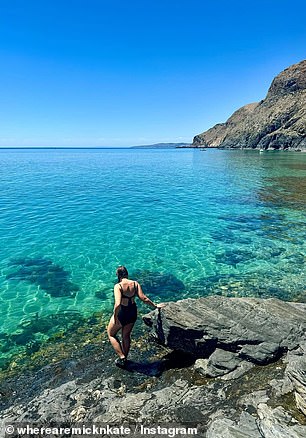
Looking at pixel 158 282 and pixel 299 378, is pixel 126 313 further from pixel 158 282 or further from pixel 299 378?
pixel 158 282

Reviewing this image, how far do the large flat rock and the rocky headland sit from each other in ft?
0.10

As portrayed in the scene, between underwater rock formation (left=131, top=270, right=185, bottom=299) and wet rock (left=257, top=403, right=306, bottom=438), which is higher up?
wet rock (left=257, top=403, right=306, bottom=438)

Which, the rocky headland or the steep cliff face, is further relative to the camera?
the steep cliff face

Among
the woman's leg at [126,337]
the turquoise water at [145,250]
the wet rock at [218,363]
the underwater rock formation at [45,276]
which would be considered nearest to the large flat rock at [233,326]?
the wet rock at [218,363]

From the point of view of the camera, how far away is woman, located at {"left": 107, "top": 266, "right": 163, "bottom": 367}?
29.2 feet

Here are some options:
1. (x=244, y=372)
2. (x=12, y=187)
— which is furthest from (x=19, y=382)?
(x=12, y=187)

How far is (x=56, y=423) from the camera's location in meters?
6.87

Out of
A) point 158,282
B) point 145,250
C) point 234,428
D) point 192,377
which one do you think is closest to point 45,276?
point 158,282

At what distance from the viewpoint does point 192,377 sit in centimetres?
830

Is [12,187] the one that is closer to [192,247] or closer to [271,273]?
[192,247]

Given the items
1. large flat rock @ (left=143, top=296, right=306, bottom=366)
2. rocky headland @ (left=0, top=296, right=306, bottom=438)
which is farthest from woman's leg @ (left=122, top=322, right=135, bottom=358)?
large flat rock @ (left=143, top=296, right=306, bottom=366)

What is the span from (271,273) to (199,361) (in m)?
9.10

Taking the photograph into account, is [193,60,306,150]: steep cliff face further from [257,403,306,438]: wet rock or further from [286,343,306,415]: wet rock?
[257,403,306,438]: wet rock

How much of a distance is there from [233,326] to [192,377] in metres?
2.11
